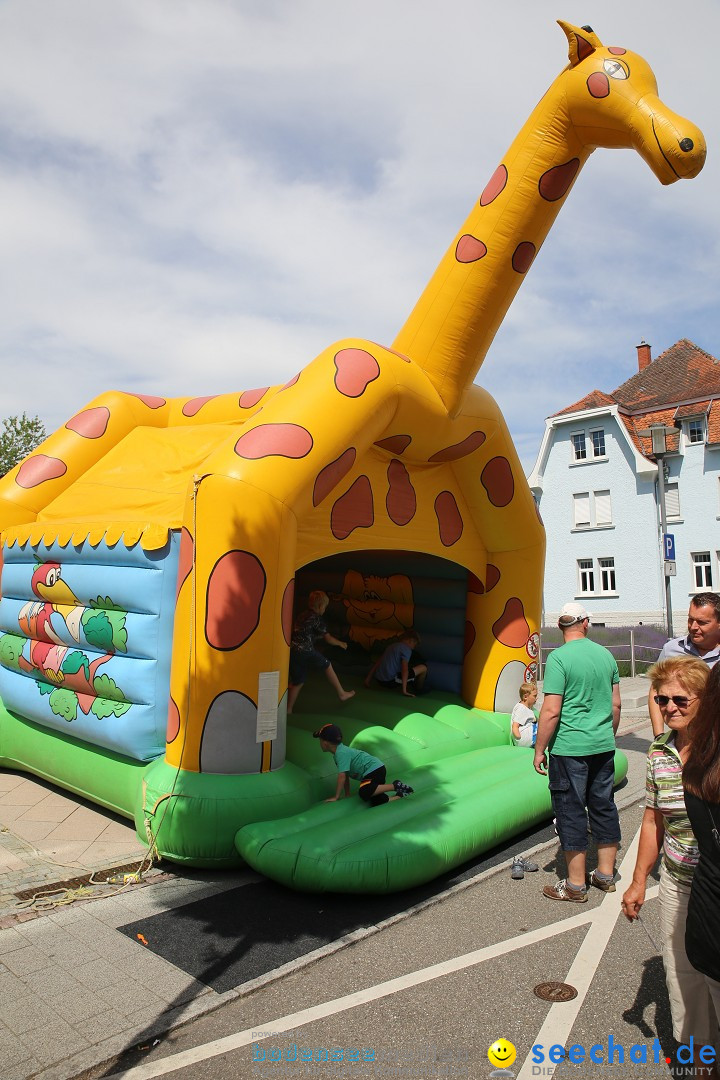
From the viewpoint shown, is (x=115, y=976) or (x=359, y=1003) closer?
(x=359, y=1003)

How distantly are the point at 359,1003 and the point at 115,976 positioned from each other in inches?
44.2

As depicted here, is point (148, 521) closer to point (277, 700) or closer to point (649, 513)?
point (277, 700)

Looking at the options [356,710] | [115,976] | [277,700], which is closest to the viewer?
[115,976]

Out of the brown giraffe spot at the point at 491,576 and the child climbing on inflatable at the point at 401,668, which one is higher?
the brown giraffe spot at the point at 491,576

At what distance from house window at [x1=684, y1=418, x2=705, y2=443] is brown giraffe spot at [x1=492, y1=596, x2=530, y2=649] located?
54.6 ft

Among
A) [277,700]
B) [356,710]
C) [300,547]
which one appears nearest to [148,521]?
[300,547]

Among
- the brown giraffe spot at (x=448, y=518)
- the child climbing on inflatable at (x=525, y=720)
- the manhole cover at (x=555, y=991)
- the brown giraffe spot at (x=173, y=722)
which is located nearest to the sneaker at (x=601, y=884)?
the manhole cover at (x=555, y=991)

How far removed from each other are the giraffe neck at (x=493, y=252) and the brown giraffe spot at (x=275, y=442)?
5.15 ft

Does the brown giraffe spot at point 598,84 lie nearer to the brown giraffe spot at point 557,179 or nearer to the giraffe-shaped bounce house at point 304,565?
the giraffe-shaped bounce house at point 304,565

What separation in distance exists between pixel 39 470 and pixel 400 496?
3.79 m

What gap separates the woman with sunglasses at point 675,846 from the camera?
7.88 ft

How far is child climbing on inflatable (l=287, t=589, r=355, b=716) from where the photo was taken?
6.62 meters

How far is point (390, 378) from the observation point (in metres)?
5.70

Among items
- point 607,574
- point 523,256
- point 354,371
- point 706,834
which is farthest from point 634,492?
point 706,834
